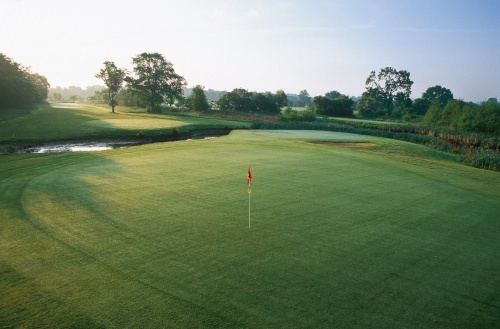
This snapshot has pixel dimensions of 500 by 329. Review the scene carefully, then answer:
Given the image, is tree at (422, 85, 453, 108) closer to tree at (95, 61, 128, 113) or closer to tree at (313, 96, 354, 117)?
tree at (313, 96, 354, 117)

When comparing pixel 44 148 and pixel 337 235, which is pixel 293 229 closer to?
pixel 337 235

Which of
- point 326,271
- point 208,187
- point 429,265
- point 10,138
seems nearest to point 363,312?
point 326,271

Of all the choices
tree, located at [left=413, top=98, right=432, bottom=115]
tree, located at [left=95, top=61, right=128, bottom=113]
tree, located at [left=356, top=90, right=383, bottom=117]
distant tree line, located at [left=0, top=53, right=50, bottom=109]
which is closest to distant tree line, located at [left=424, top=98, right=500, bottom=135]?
tree, located at [left=356, top=90, right=383, bottom=117]

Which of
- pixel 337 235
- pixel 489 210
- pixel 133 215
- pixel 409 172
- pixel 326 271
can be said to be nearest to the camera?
pixel 326 271

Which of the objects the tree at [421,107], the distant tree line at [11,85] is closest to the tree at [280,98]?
the tree at [421,107]

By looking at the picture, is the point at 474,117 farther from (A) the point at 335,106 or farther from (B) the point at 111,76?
(B) the point at 111,76
